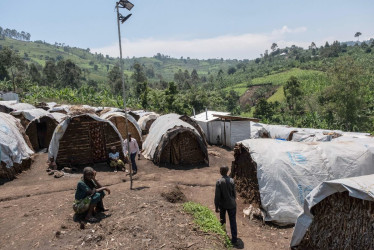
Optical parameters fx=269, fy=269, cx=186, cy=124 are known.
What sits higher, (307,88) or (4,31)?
(4,31)

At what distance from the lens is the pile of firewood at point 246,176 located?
812 centimetres

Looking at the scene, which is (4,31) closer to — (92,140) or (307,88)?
(307,88)

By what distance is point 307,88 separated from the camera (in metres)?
53.7

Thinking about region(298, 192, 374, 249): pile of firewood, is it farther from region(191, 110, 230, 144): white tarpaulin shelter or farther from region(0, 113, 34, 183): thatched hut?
region(191, 110, 230, 144): white tarpaulin shelter

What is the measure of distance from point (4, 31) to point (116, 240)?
240 m

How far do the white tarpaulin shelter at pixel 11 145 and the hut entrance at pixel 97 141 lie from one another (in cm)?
288

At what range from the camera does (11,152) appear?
34.5 feet

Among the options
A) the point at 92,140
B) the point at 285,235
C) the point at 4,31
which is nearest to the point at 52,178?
the point at 92,140

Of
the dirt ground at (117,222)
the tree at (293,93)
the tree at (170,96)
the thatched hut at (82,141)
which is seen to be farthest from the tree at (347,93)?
the thatched hut at (82,141)

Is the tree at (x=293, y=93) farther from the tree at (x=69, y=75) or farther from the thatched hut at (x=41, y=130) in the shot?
the tree at (x=69, y=75)

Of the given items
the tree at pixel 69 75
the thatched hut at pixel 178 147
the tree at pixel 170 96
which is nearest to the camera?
the thatched hut at pixel 178 147

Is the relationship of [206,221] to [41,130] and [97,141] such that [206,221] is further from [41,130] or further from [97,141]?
[41,130]

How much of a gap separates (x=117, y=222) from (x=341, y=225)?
4.66 meters

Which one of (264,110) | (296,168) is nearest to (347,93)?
(264,110)
